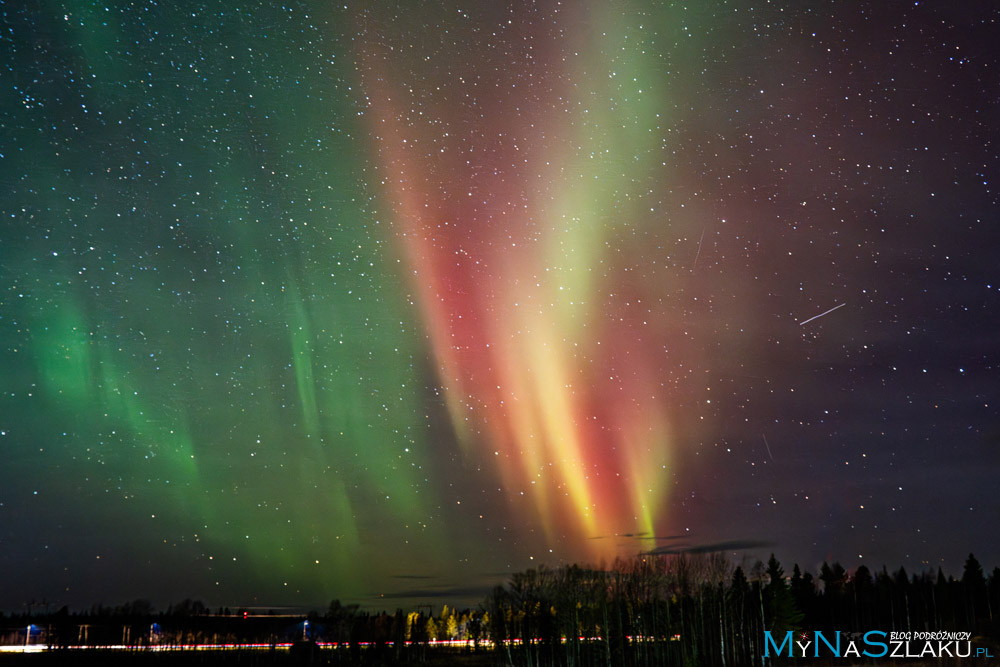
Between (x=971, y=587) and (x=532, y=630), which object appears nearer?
(x=532, y=630)

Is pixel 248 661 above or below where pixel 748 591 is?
below

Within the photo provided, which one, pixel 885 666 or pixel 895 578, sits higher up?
pixel 895 578

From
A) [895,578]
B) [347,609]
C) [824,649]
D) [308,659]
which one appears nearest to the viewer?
[824,649]

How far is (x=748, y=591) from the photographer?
8800 centimetres

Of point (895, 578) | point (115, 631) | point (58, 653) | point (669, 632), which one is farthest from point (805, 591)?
point (115, 631)

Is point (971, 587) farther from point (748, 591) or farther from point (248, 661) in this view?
point (248, 661)

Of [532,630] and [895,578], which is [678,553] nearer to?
[532,630]

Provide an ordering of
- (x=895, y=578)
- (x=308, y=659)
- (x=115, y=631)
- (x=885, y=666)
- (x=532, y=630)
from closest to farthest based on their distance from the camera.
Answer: (x=885, y=666)
(x=532, y=630)
(x=895, y=578)
(x=308, y=659)
(x=115, y=631)

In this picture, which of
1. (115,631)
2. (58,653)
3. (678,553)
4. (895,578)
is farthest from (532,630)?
(115,631)

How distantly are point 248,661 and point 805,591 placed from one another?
241ft

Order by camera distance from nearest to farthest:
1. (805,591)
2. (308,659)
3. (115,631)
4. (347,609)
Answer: (805,591)
(308,659)
(347,609)
(115,631)

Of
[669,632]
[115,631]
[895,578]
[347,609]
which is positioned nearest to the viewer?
[669,632]

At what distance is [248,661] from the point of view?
111188mm

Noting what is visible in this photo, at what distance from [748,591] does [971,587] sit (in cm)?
3107
